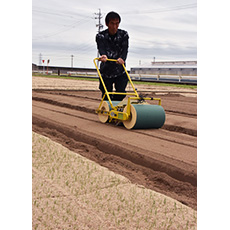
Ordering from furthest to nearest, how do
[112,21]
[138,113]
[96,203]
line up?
[112,21] < [138,113] < [96,203]

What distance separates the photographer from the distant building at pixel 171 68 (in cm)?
4111

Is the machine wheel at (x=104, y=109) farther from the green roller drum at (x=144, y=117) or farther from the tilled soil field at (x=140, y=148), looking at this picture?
the green roller drum at (x=144, y=117)

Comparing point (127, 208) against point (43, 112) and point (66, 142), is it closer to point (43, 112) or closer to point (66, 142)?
point (66, 142)

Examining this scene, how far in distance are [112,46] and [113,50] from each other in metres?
0.08

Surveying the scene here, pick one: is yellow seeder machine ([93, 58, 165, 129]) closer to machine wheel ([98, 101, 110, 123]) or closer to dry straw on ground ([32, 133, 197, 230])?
machine wheel ([98, 101, 110, 123])

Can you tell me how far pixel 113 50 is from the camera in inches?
282

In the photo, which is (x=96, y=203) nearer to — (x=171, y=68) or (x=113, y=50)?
(x=113, y=50)

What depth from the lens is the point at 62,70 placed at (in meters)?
66.3

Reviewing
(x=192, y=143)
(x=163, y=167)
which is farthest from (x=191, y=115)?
(x=163, y=167)

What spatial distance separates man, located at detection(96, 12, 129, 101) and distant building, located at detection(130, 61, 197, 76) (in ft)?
A: 110

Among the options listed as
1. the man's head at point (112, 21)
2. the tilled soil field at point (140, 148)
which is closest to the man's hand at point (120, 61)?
the man's head at point (112, 21)

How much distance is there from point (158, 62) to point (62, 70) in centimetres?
2277

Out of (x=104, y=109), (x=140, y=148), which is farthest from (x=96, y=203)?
(x=104, y=109)

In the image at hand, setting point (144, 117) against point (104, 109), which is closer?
point (144, 117)
